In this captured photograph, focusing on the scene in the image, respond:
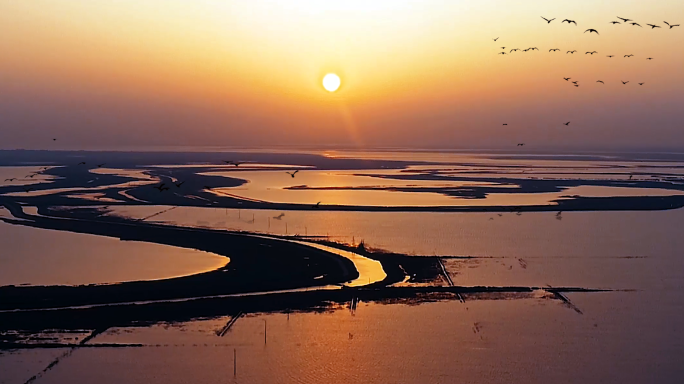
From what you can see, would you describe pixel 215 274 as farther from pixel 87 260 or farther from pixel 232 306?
pixel 87 260

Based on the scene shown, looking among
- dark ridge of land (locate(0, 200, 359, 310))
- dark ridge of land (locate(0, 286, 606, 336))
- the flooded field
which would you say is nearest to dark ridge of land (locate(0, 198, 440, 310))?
dark ridge of land (locate(0, 200, 359, 310))

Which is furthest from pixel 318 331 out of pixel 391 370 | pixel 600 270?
pixel 600 270

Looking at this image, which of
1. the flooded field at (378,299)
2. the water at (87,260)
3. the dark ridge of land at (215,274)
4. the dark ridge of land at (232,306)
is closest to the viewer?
the flooded field at (378,299)

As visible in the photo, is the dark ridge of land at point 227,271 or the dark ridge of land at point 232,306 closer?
the dark ridge of land at point 232,306

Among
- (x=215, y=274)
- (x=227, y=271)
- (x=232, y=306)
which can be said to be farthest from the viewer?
(x=227, y=271)

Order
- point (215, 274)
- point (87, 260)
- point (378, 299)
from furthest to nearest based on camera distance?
point (87, 260) < point (215, 274) < point (378, 299)

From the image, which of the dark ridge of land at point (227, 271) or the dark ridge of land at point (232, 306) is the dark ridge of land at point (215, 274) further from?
the dark ridge of land at point (232, 306)

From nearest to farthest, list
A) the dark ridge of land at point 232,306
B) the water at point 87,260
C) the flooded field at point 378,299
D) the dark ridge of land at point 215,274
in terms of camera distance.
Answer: the flooded field at point 378,299 → the dark ridge of land at point 232,306 → the dark ridge of land at point 215,274 → the water at point 87,260

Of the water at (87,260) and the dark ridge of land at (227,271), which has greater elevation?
the dark ridge of land at (227,271)

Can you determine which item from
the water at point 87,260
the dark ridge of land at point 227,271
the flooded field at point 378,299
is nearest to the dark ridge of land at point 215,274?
the dark ridge of land at point 227,271

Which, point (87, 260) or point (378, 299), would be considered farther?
point (87, 260)

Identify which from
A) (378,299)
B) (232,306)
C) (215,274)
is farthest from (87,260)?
(378,299)
